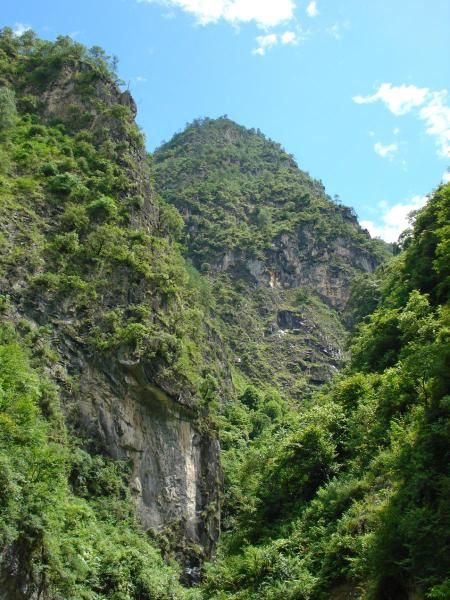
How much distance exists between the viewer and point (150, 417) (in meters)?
30.9

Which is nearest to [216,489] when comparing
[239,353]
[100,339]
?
[100,339]

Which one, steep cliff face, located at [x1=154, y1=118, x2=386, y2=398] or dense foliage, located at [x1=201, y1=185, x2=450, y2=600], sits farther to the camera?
steep cliff face, located at [x1=154, y1=118, x2=386, y2=398]

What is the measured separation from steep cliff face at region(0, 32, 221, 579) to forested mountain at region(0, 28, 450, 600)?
104 millimetres

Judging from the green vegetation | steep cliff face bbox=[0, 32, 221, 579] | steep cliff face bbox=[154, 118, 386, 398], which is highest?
steep cliff face bbox=[154, 118, 386, 398]

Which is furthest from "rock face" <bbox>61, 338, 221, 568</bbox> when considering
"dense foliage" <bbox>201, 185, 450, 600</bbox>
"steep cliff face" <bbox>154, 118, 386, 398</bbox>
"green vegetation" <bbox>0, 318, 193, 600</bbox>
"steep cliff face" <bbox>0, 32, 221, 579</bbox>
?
"steep cliff face" <bbox>154, 118, 386, 398</bbox>

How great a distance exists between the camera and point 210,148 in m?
119

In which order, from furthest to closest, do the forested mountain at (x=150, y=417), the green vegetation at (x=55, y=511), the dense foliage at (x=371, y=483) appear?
the green vegetation at (x=55, y=511) → the forested mountain at (x=150, y=417) → the dense foliage at (x=371, y=483)

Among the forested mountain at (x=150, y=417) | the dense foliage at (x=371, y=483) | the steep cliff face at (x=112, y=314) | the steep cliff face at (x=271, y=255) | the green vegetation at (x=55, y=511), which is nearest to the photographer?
the dense foliage at (x=371, y=483)

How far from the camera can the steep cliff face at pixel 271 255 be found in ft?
242

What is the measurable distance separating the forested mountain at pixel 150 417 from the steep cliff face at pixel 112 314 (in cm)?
10

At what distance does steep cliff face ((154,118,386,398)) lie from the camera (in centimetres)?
7381

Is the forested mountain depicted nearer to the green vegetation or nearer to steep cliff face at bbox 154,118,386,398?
the green vegetation

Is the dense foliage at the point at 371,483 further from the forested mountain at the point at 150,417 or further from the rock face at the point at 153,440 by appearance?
the rock face at the point at 153,440

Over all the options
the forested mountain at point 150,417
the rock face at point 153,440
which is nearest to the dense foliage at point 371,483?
the forested mountain at point 150,417
